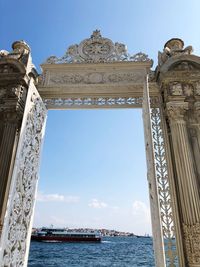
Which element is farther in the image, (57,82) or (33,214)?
(57,82)

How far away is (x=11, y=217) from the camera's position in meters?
3.09

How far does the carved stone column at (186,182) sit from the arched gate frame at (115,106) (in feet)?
0.04

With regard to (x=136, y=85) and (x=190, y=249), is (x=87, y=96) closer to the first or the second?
(x=136, y=85)

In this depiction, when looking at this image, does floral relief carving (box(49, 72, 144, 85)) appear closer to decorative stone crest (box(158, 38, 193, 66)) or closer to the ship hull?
decorative stone crest (box(158, 38, 193, 66))

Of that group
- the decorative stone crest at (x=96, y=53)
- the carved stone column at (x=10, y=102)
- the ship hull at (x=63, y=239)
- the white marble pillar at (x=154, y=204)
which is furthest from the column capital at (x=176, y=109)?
the ship hull at (x=63, y=239)

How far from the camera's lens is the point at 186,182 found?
3490 millimetres

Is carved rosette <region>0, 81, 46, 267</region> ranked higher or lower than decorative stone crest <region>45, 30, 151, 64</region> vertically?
lower

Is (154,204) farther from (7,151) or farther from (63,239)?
(63,239)

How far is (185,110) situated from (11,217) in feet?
10.7

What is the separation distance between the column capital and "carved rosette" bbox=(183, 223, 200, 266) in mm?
1739

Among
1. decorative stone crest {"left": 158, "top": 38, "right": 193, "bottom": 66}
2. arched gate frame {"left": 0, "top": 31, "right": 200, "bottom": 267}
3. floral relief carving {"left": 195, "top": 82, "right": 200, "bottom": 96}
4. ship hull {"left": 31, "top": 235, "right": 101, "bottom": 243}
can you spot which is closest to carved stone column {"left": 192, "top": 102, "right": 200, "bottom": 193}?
arched gate frame {"left": 0, "top": 31, "right": 200, "bottom": 267}

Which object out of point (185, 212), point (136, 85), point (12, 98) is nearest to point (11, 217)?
point (12, 98)

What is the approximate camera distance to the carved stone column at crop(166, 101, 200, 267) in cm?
317

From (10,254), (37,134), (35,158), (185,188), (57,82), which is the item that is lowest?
(10,254)
